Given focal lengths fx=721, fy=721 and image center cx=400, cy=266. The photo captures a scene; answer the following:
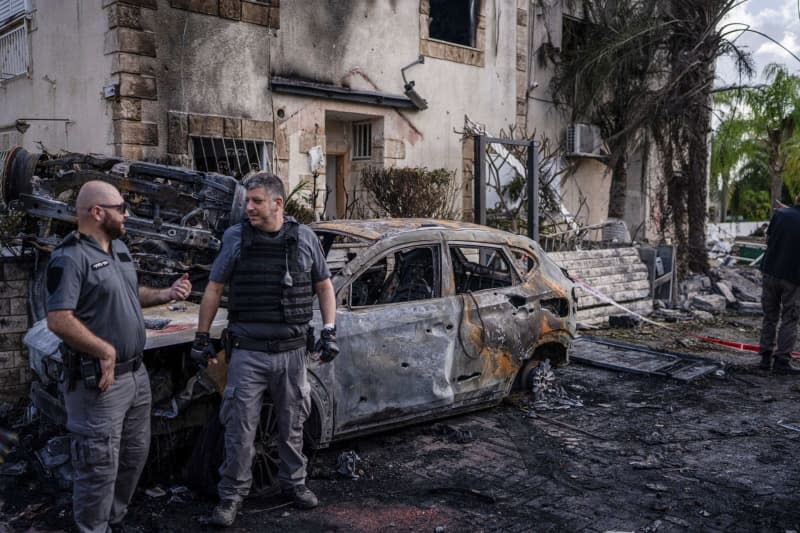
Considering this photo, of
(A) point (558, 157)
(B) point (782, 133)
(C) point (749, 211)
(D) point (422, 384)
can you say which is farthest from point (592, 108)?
(C) point (749, 211)

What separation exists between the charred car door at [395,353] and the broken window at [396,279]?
2 cm

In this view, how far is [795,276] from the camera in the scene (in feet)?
25.9

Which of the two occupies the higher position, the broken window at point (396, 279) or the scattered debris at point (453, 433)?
the broken window at point (396, 279)

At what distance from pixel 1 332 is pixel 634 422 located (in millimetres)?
5601

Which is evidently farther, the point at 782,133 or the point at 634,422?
the point at 782,133

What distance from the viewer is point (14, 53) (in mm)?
11344

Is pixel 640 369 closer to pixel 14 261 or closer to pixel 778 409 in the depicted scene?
pixel 778 409

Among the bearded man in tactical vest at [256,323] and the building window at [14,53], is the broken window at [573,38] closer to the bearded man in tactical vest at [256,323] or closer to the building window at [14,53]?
the building window at [14,53]

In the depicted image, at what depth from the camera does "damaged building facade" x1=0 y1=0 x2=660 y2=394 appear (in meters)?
9.12

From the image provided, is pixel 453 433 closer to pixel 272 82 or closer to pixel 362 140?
pixel 272 82

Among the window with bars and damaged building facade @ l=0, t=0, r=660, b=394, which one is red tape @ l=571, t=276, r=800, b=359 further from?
the window with bars

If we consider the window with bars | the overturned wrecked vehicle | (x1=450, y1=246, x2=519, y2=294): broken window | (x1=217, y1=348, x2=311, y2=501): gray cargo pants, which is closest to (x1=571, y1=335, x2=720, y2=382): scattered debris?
the overturned wrecked vehicle

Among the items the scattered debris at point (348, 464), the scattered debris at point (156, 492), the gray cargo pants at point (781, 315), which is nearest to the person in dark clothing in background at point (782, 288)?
the gray cargo pants at point (781, 315)

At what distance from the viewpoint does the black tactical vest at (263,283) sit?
13.6ft
